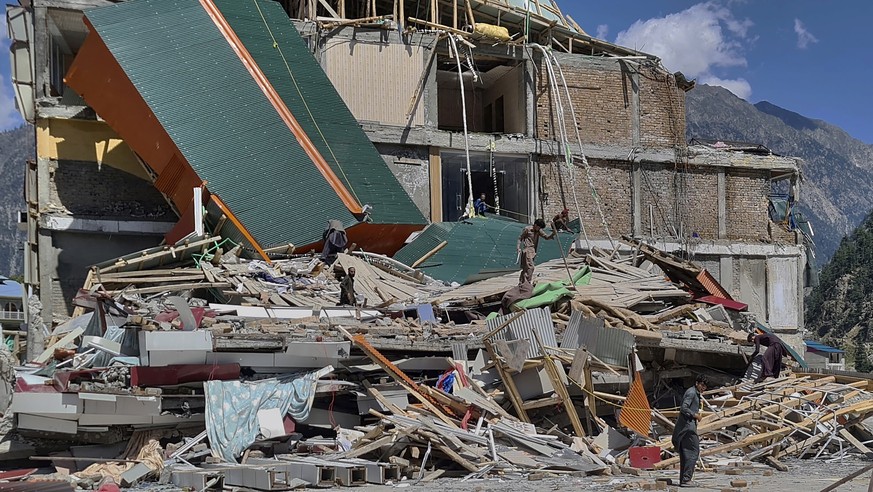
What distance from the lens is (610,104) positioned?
24.7 metres

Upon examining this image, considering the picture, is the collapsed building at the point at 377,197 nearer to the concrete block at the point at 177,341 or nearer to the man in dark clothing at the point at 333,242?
the concrete block at the point at 177,341

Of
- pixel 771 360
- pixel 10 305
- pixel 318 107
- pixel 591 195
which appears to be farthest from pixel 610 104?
pixel 10 305

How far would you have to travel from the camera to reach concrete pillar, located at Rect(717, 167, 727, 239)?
25250mm

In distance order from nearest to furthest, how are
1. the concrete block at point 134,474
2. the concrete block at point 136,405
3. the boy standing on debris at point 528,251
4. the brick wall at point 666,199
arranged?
1. the concrete block at point 134,474
2. the concrete block at point 136,405
3. the boy standing on debris at point 528,251
4. the brick wall at point 666,199

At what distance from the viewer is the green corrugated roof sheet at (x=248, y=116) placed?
1894 cm

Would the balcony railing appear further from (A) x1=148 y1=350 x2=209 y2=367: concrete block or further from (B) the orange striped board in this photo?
(B) the orange striped board

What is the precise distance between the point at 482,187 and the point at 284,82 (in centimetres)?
674

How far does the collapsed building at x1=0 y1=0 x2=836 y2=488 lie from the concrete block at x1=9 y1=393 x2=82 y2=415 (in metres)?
0.03

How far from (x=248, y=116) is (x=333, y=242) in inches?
136

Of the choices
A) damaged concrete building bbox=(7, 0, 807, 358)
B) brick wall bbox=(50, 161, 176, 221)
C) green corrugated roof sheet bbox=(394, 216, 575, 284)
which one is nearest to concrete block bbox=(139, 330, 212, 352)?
damaged concrete building bbox=(7, 0, 807, 358)

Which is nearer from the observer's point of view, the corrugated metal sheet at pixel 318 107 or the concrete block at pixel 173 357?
the concrete block at pixel 173 357

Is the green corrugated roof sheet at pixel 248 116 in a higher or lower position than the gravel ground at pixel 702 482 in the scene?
higher

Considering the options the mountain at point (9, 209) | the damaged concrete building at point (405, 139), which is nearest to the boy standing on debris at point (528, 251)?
the damaged concrete building at point (405, 139)

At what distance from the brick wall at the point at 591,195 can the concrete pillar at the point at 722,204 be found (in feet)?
7.81
